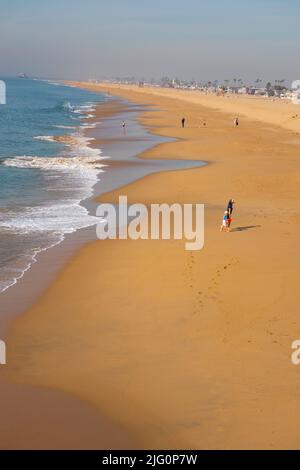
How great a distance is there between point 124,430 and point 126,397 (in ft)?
2.68

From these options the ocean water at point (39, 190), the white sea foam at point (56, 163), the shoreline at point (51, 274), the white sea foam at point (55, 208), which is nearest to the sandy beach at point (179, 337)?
the shoreline at point (51, 274)

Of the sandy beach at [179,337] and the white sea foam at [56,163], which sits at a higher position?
the white sea foam at [56,163]

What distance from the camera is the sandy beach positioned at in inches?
341

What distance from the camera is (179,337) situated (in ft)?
37.1

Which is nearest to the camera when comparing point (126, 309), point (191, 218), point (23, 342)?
point (23, 342)

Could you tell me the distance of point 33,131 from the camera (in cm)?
5331

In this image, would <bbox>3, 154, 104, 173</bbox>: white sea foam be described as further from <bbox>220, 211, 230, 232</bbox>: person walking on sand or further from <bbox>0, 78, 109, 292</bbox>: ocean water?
<bbox>220, 211, 230, 232</bbox>: person walking on sand

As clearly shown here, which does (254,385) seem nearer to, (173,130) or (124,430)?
(124,430)

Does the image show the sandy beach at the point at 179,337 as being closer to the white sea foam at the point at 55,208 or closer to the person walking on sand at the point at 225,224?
the person walking on sand at the point at 225,224

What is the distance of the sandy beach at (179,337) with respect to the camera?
866 cm

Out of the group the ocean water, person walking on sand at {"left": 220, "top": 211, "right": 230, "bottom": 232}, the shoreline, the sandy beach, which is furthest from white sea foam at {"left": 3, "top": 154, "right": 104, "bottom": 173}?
person walking on sand at {"left": 220, "top": 211, "right": 230, "bottom": 232}

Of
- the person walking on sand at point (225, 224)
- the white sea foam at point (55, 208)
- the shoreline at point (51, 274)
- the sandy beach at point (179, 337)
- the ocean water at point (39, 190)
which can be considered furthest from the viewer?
the person walking on sand at point (225, 224)

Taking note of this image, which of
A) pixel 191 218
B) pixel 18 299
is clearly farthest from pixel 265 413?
pixel 191 218

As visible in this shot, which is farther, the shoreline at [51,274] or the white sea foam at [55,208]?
the white sea foam at [55,208]
